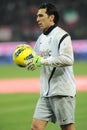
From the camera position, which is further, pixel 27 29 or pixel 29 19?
pixel 29 19

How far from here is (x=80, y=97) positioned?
14359mm

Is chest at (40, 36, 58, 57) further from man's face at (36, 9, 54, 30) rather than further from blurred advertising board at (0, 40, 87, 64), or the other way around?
blurred advertising board at (0, 40, 87, 64)

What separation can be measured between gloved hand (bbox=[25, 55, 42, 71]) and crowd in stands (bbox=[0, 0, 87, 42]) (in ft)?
68.5

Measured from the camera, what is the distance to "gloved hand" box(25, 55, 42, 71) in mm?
6754

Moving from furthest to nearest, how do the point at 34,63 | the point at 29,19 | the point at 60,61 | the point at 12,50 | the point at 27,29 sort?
the point at 29,19
the point at 27,29
the point at 12,50
the point at 34,63
the point at 60,61

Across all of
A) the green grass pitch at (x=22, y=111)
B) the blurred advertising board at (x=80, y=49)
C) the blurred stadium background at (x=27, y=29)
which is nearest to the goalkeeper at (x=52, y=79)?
the green grass pitch at (x=22, y=111)

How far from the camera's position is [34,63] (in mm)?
6754

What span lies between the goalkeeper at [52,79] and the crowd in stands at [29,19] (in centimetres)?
2075

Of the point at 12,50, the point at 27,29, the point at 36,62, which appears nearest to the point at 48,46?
the point at 36,62

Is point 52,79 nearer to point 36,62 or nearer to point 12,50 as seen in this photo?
point 36,62

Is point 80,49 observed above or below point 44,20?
above

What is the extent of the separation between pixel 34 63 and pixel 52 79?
34cm

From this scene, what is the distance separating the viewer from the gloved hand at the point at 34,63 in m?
6.75

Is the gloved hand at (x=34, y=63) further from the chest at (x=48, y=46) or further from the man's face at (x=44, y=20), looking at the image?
the man's face at (x=44, y=20)
